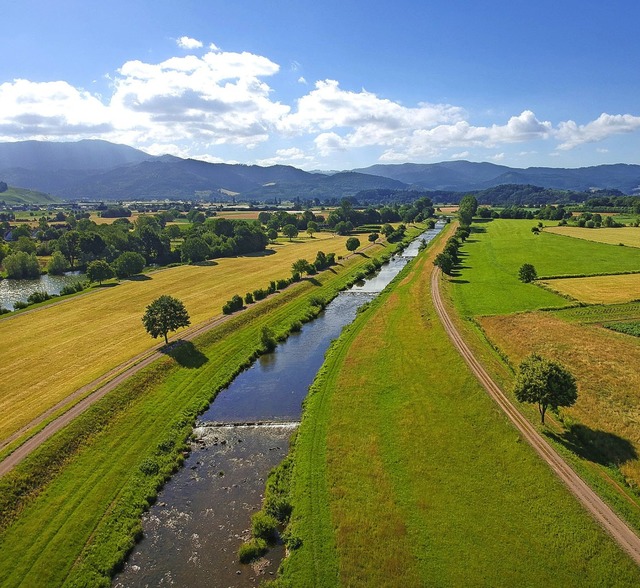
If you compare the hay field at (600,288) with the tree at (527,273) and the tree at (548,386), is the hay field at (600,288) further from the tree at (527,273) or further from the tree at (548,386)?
the tree at (548,386)

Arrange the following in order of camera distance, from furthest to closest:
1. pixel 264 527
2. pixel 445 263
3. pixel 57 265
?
pixel 57 265, pixel 445 263, pixel 264 527

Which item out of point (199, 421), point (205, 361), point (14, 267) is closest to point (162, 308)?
point (205, 361)

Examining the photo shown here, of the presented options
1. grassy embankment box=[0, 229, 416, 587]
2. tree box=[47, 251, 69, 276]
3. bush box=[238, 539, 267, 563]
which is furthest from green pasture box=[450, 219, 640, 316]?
tree box=[47, 251, 69, 276]

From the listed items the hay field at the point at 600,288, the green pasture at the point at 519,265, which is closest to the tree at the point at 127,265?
the green pasture at the point at 519,265

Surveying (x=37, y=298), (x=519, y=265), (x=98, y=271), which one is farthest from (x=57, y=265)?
(x=519, y=265)

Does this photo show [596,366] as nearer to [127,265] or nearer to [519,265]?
[519,265]

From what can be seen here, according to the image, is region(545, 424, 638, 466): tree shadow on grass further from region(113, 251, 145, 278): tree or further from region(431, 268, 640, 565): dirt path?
region(113, 251, 145, 278): tree
